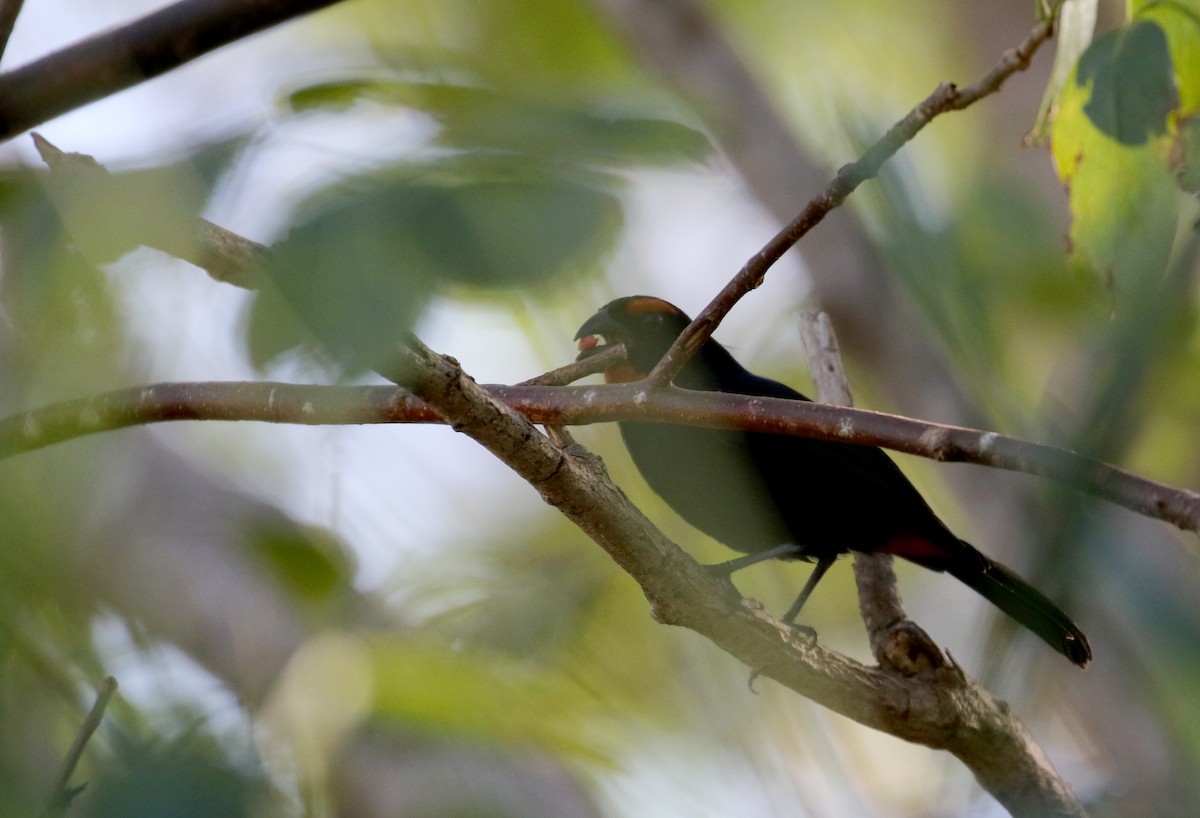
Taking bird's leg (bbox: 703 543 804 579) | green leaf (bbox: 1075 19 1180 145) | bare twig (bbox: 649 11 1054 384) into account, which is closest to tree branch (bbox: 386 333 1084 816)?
bare twig (bbox: 649 11 1054 384)

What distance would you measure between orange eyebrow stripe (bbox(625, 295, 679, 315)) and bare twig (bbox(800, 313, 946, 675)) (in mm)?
448

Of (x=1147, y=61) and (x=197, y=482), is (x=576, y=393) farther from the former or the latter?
(x=197, y=482)

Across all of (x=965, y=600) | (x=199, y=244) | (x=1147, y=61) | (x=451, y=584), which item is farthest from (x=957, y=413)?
(x=199, y=244)

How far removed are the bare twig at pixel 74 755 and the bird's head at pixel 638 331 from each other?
241cm

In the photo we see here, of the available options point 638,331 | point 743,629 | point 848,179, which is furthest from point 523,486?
point 848,179

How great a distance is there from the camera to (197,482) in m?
6.22

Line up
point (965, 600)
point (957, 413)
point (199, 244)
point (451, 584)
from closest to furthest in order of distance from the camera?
point (199, 244) < point (451, 584) < point (957, 413) < point (965, 600)

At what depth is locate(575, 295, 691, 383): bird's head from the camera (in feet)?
12.4

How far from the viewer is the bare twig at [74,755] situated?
1.31 metres

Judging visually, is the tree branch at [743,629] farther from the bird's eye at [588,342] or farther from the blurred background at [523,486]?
the bird's eye at [588,342]

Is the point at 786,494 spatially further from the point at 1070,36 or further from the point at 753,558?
the point at 1070,36

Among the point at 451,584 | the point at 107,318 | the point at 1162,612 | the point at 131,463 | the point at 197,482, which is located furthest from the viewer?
the point at 197,482

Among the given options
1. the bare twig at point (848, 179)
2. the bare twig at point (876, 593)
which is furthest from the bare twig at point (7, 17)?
the bare twig at point (876, 593)

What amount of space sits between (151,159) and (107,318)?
21.5 inches
